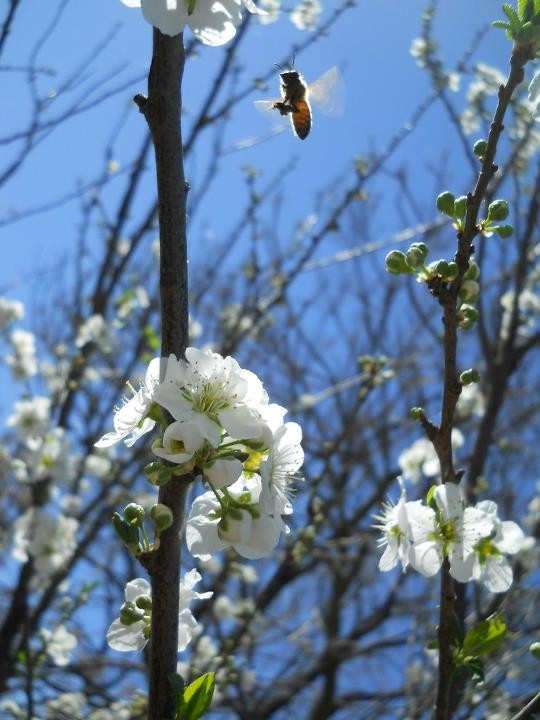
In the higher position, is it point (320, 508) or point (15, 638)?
point (320, 508)

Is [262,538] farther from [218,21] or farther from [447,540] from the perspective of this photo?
[218,21]

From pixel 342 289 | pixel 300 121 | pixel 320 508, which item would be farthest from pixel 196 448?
pixel 342 289

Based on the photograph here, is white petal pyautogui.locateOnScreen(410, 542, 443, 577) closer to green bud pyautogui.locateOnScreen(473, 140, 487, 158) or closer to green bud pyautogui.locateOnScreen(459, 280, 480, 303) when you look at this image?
green bud pyautogui.locateOnScreen(459, 280, 480, 303)

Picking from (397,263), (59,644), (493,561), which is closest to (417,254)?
(397,263)

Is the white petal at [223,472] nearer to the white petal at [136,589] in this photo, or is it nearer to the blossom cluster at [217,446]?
the blossom cluster at [217,446]

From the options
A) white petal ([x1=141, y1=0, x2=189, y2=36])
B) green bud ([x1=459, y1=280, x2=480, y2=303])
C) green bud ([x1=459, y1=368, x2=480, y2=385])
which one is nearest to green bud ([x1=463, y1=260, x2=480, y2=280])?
green bud ([x1=459, y1=280, x2=480, y2=303])

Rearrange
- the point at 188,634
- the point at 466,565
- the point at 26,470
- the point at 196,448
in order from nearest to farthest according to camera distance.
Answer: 1. the point at 196,448
2. the point at 188,634
3. the point at 466,565
4. the point at 26,470

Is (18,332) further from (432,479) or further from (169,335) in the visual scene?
(169,335)

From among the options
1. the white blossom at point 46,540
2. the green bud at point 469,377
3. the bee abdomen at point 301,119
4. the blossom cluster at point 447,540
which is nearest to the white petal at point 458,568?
the blossom cluster at point 447,540
